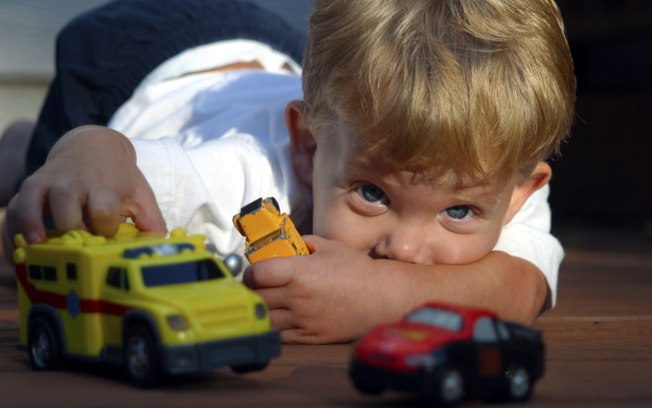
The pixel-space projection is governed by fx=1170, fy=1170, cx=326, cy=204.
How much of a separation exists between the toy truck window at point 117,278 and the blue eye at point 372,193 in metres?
0.62

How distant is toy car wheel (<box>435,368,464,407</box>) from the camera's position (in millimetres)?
1088

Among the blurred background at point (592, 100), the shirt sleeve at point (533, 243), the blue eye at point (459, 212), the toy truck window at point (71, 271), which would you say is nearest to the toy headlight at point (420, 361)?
the toy truck window at point (71, 271)

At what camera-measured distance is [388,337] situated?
1109 mm

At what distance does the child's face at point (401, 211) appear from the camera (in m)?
1.75

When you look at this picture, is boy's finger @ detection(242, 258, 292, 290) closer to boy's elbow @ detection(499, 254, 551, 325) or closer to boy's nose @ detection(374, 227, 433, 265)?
boy's nose @ detection(374, 227, 433, 265)

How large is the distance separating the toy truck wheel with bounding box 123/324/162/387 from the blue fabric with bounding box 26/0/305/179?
5.49 feet

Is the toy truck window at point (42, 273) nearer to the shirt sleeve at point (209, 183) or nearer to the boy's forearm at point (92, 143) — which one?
the boy's forearm at point (92, 143)

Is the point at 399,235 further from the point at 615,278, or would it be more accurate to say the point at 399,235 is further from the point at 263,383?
the point at 615,278

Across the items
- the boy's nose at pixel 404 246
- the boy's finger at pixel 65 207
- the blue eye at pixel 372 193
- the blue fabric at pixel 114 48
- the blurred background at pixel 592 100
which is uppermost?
the boy's finger at pixel 65 207

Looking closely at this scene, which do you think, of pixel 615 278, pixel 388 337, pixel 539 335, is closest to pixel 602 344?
pixel 539 335

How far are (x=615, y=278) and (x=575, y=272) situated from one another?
0.57 feet

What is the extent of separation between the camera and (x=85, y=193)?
1479mm

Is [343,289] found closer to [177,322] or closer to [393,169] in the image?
[393,169]

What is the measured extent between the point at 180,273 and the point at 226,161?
861 mm
